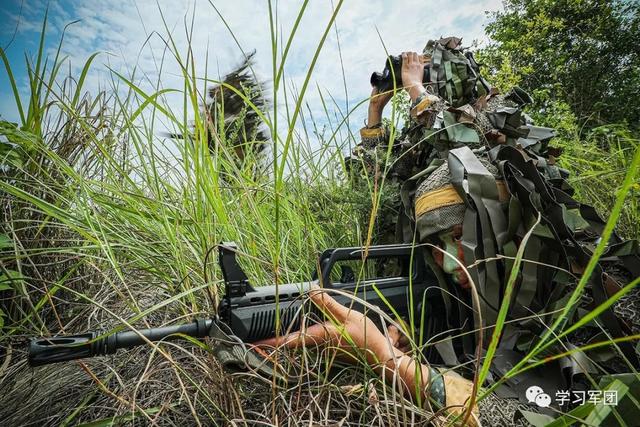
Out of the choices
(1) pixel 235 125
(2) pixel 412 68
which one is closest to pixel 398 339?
(1) pixel 235 125

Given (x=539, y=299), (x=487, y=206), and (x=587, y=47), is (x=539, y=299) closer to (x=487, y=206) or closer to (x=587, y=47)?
(x=487, y=206)

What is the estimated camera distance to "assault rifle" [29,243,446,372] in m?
0.60

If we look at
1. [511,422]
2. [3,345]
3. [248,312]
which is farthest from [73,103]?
[511,422]

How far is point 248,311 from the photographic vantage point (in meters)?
0.80

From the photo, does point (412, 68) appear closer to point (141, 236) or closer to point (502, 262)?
point (502, 262)

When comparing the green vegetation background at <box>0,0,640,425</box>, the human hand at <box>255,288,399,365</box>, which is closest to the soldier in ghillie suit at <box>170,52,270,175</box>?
the green vegetation background at <box>0,0,640,425</box>

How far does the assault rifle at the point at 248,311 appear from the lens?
23.7 inches

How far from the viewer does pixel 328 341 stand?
70 centimetres

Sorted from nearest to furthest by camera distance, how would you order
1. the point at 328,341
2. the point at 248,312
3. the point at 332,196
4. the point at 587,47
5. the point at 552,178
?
the point at 328,341, the point at 248,312, the point at 552,178, the point at 332,196, the point at 587,47

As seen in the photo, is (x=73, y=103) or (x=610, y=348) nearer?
(x=610, y=348)

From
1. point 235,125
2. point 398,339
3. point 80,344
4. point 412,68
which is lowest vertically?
point 398,339

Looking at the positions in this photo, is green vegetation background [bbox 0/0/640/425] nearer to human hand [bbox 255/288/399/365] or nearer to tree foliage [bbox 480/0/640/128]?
human hand [bbox 255/288/399/365]

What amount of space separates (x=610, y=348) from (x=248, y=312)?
0.98m
